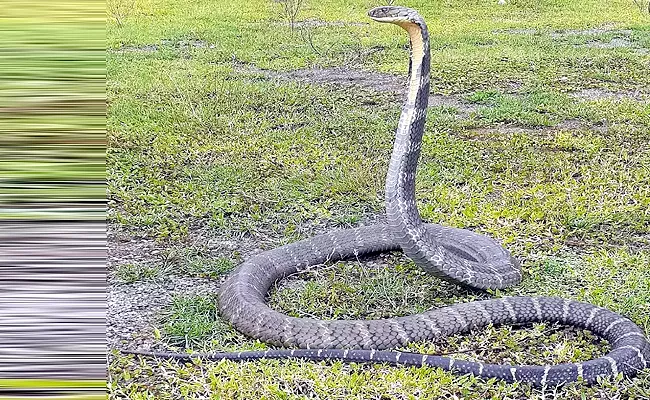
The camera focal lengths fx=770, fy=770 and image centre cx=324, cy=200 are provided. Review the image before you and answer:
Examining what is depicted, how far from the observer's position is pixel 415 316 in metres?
2.56

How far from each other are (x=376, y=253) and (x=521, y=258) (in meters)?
0.61

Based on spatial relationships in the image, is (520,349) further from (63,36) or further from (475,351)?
(63,36)

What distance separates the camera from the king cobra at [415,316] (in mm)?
2252

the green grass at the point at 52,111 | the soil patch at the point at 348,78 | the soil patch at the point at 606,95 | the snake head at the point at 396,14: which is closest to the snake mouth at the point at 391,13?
the snake head at the point at 396,14

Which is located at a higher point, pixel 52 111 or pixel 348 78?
pixel 52 111

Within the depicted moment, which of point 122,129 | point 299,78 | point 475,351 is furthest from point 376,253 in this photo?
point 299,78

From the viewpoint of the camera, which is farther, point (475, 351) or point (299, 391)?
point (475, 351)

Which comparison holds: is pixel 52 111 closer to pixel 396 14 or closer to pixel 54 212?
pixel 54 212

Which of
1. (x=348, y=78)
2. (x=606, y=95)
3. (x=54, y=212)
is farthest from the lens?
(x=348, y=78)

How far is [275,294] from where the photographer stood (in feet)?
9.58

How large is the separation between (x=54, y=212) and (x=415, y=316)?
2.25 m

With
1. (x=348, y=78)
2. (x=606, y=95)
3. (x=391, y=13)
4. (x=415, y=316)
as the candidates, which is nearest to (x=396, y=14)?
(x=391, y=13)

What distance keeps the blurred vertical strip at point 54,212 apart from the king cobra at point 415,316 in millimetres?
1824

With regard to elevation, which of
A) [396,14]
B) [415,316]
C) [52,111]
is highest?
[52,111]
